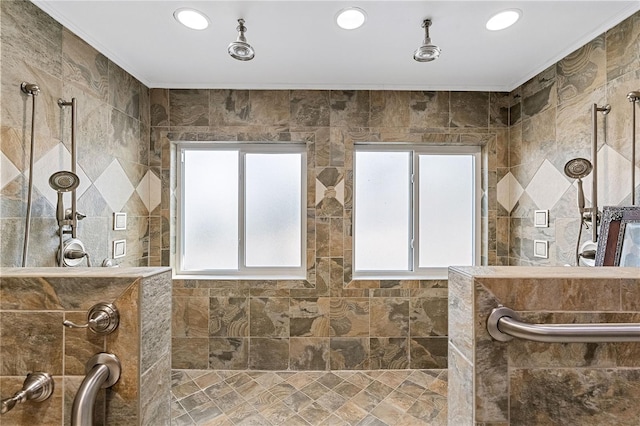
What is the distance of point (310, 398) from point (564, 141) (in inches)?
87.9

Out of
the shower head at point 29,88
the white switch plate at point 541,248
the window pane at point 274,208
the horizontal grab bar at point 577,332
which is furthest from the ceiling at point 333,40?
the horizontal grab bar at point 577,332

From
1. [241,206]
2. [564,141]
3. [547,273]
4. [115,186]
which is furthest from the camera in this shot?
[241,206]

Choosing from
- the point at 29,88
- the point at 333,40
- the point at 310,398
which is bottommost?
the point at 310,398

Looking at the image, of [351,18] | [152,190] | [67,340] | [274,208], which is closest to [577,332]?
[67,340]

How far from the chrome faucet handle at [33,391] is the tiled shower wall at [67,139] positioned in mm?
773

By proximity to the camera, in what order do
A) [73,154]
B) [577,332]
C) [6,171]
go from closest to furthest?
[577,332], [6,171], [73,154]

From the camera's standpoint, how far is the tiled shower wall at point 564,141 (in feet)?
4.39

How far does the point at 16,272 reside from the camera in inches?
28.9

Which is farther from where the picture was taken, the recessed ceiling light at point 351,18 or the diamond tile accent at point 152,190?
the diamond tile accent at point 152,190

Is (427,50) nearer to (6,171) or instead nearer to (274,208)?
(274,208)

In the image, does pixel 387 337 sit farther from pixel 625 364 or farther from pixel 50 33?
pixel 50 33

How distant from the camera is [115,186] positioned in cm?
177

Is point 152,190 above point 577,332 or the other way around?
above

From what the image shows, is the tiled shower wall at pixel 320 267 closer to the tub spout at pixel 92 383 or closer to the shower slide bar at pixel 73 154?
the shower slide bar at pixel 73 154
